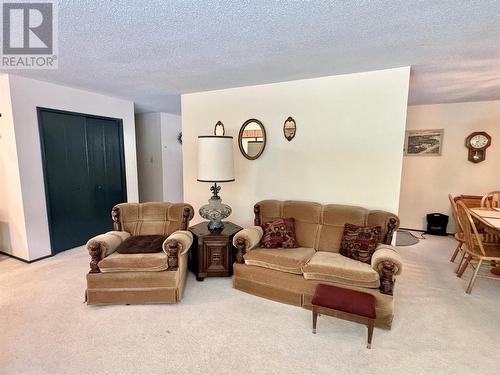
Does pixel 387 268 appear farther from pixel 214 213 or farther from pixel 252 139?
pixel 252 139

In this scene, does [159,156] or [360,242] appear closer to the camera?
[360,242]

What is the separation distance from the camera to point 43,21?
1907 mm

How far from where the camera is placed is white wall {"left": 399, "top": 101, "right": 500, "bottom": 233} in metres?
4.54

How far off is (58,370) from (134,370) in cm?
51

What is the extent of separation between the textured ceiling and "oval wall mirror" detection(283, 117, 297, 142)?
1.74 ft

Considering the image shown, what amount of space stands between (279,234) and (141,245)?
149 cm

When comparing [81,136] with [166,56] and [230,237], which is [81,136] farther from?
[230,237]

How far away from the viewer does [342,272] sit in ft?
7.64

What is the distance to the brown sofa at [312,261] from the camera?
2.24m

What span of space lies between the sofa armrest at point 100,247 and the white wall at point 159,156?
3.42m

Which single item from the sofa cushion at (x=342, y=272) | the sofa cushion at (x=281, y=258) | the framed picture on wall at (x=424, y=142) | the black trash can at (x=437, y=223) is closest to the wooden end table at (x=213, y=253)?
the sofa cushion at (x=281, y=258)

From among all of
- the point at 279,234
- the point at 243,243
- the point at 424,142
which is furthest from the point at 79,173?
the point at 424,142

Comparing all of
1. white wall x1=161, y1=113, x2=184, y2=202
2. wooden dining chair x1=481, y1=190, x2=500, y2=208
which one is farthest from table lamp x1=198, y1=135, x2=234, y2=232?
wooden dining chair x1=481, y1=190, x2=500, y2=208

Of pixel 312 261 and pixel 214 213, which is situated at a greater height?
pixel 214 213
